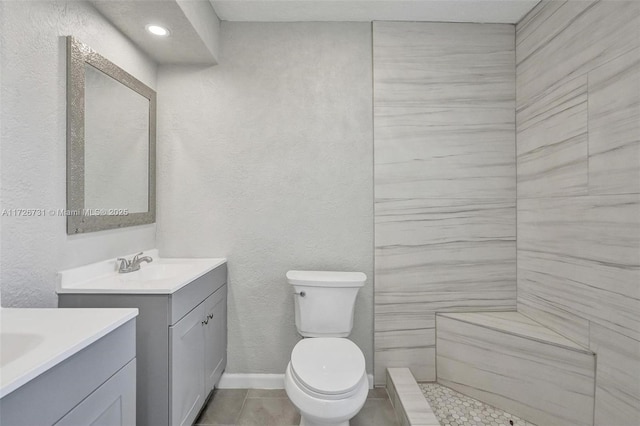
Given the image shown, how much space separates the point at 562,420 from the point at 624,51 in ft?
5.81

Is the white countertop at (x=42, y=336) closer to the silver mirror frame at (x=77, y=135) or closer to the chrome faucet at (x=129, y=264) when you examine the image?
the silver mirror frame at (x=77, y=135)

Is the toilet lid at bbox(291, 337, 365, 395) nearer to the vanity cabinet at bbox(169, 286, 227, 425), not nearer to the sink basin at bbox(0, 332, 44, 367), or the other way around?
the vanity cabinet at bbox(169, 286, 227, 425)

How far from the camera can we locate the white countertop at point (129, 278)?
139 centimetres

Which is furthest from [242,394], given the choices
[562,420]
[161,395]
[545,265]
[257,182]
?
[545,265]

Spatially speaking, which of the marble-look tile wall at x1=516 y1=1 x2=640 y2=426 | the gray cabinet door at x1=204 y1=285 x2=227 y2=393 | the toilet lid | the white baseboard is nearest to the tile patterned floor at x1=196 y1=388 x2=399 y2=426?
the white baseboard

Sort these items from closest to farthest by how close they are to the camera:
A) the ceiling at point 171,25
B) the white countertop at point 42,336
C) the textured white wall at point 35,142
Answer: the white countertop at point 42,336 → the textured white wall at point 35,142 → the ceiling at point 171,25

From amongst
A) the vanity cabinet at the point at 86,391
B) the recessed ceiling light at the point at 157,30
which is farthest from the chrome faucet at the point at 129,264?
the recessed ceiling light at the point at 157,30

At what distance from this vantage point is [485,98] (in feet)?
7.14

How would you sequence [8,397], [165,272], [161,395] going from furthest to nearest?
1. [165,272]
2. [161,395]
3. [8,397]

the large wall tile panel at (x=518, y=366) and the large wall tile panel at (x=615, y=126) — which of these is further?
the large wall tile panel at (x=518, y=366)

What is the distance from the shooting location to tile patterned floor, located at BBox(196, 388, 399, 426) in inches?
72.3

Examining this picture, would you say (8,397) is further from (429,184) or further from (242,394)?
(429,184)

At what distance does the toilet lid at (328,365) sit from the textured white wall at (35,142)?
1094mm

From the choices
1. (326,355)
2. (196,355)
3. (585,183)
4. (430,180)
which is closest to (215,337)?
(196,355)
